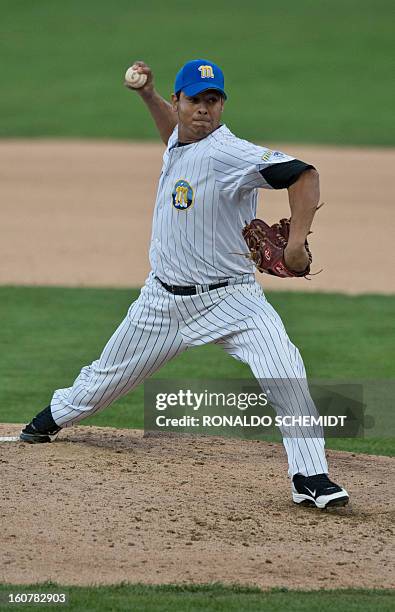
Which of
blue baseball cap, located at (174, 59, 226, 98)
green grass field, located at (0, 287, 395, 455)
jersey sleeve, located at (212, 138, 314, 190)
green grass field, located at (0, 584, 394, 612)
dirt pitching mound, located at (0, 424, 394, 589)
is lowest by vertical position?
green grass field, located at (0, 584, 394, 612)

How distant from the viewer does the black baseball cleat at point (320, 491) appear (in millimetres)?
5672

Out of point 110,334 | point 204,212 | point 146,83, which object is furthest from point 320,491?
point 110,334

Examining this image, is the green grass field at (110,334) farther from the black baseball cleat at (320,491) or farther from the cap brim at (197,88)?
the cap brim at (197,88)

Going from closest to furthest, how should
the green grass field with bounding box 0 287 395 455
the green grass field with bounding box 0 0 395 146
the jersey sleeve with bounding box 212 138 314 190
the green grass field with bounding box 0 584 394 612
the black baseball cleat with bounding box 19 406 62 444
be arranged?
the green grass field with bounding box 0 584 394 612
the jersey sleeve with bounding box 212 138 314 190
the black baseball cleat with bounding box 19 406 62 444
the green grass field with bounding box 0 287 395 455
the green grass field with bounding box 0 0 395 146

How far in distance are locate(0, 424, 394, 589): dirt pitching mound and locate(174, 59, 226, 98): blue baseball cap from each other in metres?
1.90

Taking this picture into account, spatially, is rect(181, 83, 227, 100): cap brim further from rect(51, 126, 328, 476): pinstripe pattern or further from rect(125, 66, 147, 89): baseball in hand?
rect(125, 66, 147, 89): baseball in hand

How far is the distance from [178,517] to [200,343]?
0.86m

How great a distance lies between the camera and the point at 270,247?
5.54m

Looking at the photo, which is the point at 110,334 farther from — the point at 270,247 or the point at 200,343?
the point at 270,247

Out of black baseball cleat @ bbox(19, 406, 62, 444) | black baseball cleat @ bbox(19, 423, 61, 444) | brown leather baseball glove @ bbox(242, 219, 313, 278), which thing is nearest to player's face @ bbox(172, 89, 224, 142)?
brown leather baseball glove @ bbox(242, 219, 313, 278)

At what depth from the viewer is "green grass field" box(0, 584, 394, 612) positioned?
178 inches

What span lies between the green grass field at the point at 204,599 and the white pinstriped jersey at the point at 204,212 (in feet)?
5.62

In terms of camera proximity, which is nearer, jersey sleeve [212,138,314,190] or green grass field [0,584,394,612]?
green grass field [0,584,394,612]

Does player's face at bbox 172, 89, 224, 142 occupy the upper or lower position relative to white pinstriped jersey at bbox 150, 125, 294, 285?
upper
